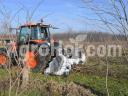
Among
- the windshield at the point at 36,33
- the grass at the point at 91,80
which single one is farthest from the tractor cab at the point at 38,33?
the grass at the point at 91,80

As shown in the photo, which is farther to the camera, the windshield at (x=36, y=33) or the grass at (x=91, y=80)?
the windshield at (x=36, y=33)

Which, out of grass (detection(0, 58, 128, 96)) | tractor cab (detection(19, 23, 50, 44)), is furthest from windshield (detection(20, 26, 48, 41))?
grass (detection(0, 58, 128, 96))

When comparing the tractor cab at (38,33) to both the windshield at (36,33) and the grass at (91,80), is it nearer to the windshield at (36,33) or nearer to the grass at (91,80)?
the windshield at (36,33)

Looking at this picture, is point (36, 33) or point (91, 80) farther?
point (36, 33)

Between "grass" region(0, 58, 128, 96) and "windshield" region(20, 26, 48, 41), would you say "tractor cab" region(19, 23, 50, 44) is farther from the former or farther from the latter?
"grass" region(0, 58, 128, 96)

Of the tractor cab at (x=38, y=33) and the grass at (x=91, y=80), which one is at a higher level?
the tractor cab at (x=38, y=33)

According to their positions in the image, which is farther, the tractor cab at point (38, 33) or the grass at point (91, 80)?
the tractor cab at point (38, 33)

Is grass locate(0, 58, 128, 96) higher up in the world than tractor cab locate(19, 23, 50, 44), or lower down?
lower down

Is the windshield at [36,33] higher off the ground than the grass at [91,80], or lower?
higher

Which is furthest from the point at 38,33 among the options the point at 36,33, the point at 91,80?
the point at 91,80

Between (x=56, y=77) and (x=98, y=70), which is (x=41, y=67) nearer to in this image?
(x=56, y=77)

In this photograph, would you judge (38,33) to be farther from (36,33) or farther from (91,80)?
(91,80)

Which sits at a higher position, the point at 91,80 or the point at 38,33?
the point at 38,33

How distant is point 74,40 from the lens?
1375 centimetres
